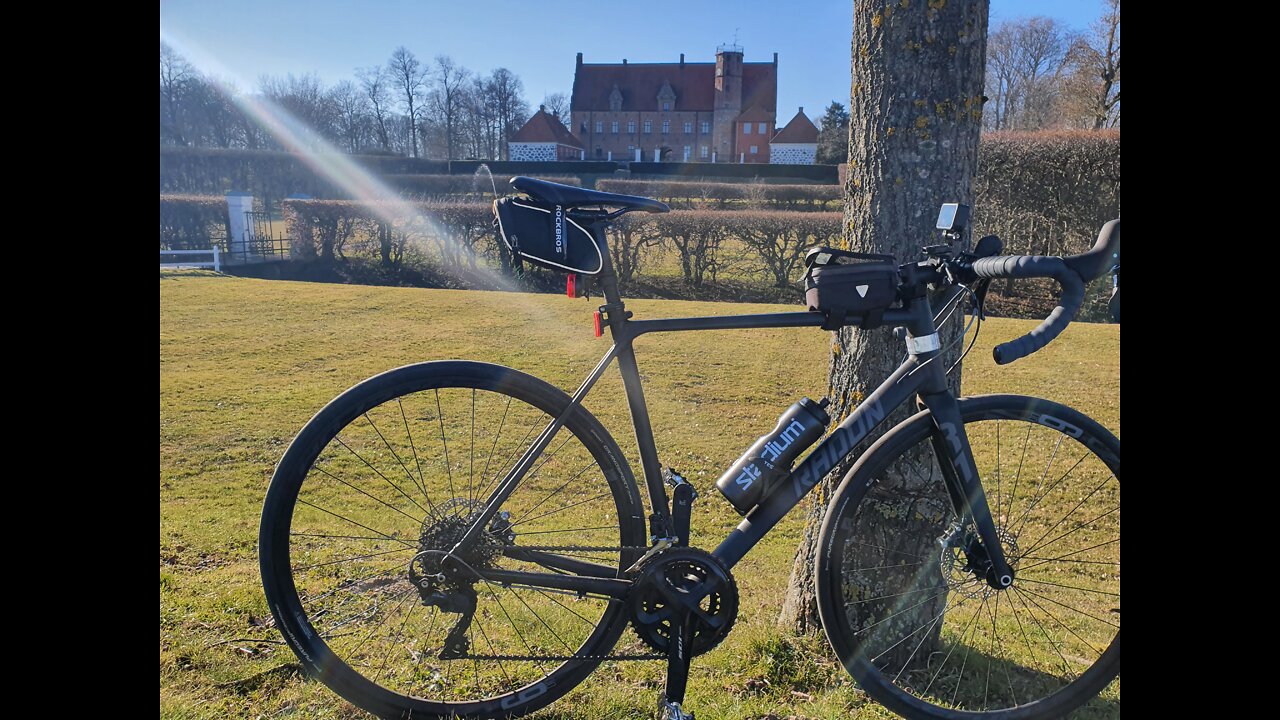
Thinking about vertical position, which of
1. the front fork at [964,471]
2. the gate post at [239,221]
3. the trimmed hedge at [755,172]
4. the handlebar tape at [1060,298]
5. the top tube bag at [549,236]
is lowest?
the front fork at [964,471]

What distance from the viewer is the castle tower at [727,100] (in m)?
75.7

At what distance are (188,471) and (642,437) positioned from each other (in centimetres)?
443

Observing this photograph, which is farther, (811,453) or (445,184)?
(445,184)

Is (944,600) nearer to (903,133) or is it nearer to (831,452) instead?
(831,452)

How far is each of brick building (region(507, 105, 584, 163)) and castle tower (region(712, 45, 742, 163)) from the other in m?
16.6

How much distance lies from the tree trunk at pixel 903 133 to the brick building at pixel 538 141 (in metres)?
69.7

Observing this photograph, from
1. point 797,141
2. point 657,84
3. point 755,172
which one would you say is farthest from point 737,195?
point 657,84

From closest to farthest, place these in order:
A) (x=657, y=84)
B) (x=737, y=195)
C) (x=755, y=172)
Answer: (x=737, y=195)
(x=755, y=172)
(x=657, y=84)

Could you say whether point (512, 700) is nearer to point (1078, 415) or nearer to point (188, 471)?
point (1078, 415)

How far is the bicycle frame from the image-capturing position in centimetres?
244

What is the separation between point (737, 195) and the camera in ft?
78.3

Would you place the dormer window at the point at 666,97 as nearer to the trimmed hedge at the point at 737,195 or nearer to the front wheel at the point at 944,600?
the trimmed hedge at the point at 737,195

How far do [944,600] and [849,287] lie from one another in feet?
4.58

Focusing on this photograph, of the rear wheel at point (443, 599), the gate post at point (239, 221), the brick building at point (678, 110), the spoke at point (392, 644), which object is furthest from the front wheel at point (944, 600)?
the brick building at point (678, 110)
